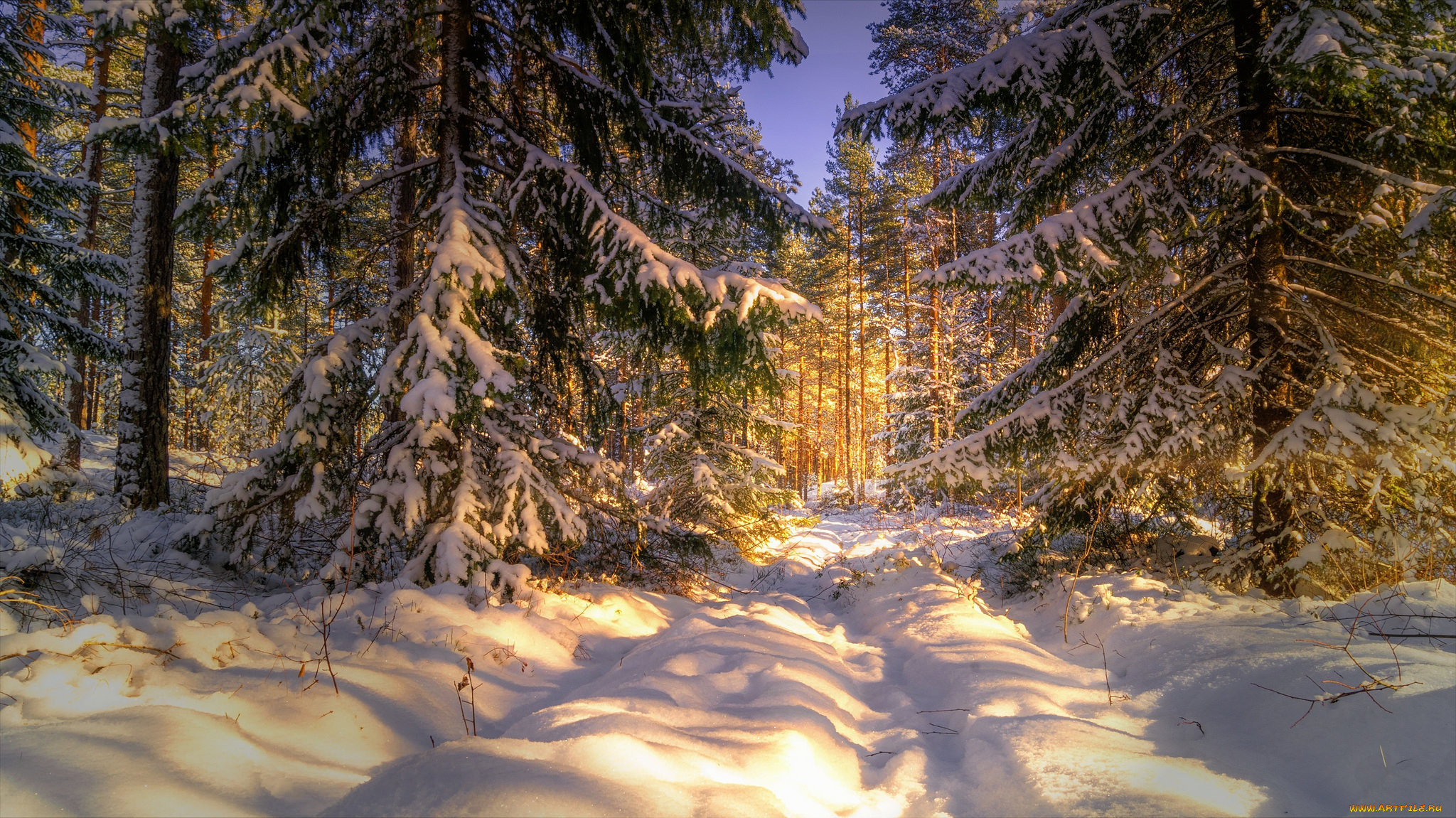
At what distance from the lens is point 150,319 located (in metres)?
7.41

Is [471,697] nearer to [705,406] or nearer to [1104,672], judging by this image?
[705,406]

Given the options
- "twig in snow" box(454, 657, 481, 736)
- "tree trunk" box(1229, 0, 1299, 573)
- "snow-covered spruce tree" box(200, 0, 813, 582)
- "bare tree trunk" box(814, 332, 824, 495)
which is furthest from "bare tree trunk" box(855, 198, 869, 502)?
"twig in snow" box(454, 657, 481, 736)

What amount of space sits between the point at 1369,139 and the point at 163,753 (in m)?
8.02

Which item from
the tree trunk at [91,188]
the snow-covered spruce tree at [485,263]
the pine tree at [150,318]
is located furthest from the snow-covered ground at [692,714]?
the tree trunk at [91,188]

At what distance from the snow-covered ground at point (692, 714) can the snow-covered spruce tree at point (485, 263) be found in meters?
0.79

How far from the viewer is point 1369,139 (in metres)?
4.18

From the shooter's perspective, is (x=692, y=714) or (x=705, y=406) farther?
(x=705, y=406)

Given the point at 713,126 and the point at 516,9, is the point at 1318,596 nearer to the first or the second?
the point at 713,126

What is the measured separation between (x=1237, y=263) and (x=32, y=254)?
52.5ft

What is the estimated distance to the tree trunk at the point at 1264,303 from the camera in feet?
16.2

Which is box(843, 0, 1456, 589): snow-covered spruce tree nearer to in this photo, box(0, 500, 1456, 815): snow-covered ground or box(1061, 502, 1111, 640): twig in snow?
box(1061, 502, 1111, 640): twig in snow

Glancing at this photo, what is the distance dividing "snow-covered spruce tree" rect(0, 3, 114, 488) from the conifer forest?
4.2 inches

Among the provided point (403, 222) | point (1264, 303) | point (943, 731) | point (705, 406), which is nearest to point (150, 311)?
point (403, 222)

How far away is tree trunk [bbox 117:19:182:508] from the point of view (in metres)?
7.26
